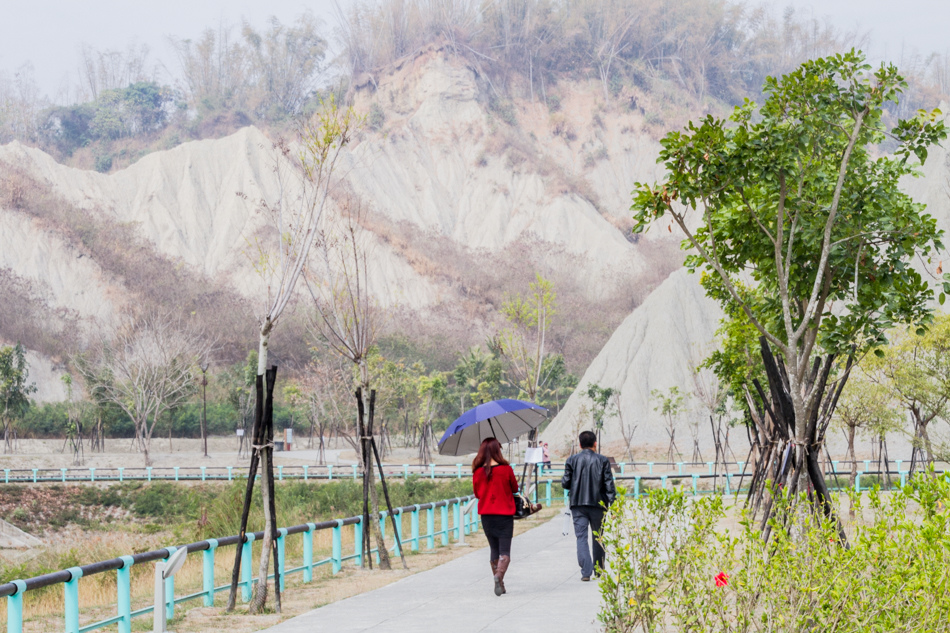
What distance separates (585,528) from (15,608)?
512cm

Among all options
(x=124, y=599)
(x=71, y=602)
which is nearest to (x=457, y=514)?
(x=124, y=599)

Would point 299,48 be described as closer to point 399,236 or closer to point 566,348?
point 399,236

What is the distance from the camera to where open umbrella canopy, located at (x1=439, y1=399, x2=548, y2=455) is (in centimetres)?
1226

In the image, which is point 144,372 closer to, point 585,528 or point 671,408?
point 671,408

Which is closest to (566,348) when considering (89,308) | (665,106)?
(89,308)

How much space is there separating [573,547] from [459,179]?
94.1 m

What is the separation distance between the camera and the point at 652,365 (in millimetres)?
56688

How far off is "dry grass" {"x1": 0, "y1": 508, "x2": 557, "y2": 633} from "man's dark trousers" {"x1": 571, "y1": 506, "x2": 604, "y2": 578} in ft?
7.74

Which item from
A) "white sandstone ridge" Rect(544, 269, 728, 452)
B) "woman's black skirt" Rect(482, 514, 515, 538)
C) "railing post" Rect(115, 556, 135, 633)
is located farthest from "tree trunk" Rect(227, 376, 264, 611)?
"white sandstone ridge" Rect(544, 269, 728, 452)

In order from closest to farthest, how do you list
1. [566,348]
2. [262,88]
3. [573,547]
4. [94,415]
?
[573,547]
[94,415]
[566,348]
[262,88]

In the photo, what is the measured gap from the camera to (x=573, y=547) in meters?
13.2

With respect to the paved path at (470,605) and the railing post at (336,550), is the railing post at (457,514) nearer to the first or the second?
the paved path at (470,605)

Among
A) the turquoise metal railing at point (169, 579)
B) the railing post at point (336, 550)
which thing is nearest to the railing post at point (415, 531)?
the turquoise metal railing at point (169, 579)

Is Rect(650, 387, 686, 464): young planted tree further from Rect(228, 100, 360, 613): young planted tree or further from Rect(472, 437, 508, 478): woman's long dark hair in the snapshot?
Rect(472, 437, 508, 478): woman's long dark hair
